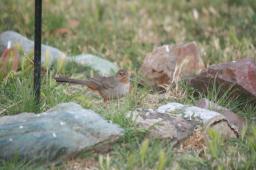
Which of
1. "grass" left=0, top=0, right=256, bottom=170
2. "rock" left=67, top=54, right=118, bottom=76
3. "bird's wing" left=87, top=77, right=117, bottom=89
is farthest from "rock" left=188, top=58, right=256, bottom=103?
"rock" left=67, top=54, right=118, bottom=76

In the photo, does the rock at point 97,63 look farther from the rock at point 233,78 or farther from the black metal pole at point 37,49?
the black metal pole at point 37,49

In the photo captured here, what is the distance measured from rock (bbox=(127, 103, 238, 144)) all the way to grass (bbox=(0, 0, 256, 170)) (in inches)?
3.4

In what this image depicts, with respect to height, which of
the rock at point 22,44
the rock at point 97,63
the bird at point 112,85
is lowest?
the bird at point 112,85

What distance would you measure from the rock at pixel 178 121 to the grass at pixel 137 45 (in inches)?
3.4

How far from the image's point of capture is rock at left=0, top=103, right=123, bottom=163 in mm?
4605

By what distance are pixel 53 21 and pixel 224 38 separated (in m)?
2.05

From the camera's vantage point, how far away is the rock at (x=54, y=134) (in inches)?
181

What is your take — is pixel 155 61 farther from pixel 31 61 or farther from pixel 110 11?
pixel 110 11

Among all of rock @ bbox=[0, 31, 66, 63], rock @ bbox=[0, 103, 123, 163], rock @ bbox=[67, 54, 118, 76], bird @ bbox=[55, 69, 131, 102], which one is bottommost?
rock @ bbox=[0, 103, 123, 163]

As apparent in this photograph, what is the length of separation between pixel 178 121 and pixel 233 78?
2.68 feet

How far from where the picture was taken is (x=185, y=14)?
9.34 m

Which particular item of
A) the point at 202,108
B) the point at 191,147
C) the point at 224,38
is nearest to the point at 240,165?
the point at 191,147

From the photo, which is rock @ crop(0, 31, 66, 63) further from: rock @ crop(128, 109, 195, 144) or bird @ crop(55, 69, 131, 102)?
rock @ crop(128, 109, 195, 144)

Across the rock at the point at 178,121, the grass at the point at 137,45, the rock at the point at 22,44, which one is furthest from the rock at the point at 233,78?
the rock at the point at 22,44
